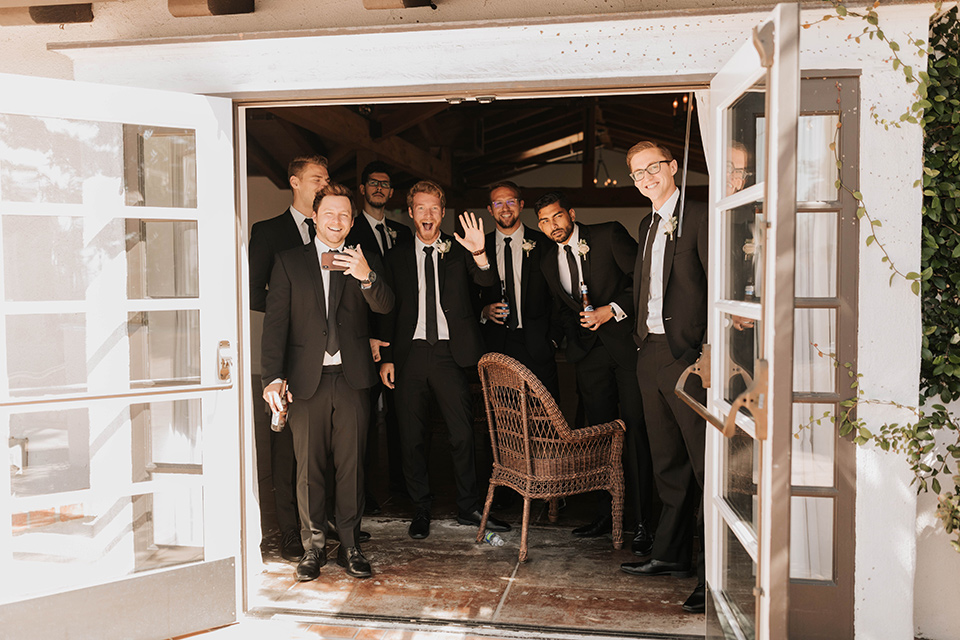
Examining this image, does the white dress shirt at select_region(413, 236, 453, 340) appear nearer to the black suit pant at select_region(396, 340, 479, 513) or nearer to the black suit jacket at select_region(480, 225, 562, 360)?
the black suit pant at select_region(396, 340, 479, 513)

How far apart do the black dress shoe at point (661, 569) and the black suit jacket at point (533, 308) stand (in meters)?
1.46

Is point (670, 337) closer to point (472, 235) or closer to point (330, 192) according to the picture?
point (472, 235)

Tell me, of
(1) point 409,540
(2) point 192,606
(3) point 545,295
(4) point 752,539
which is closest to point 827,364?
(4) point 752,539

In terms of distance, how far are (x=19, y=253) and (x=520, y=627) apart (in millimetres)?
2576

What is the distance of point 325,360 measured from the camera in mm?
3947

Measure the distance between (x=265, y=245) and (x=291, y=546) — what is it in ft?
5.55

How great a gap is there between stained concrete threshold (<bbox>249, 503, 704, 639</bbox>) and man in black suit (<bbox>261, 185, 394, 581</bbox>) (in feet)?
0.73

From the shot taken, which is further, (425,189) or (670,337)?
(425,189)

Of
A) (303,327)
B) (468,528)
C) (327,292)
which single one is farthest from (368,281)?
(468,528)

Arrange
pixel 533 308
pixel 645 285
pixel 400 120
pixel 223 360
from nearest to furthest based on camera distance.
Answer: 1. pixel 223 360
2. pixel 645 285
3. pixel 533 308
4. pixel 400 120

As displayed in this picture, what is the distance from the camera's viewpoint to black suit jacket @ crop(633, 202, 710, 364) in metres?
3.47

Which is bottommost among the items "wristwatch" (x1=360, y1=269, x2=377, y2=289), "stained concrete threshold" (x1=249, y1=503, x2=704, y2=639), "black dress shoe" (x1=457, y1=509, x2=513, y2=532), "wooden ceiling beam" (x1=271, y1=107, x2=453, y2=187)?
"stained concrete threshold" (x1=249, y1=503, x2=704, y2=639)

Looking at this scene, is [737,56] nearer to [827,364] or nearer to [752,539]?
[827,364]

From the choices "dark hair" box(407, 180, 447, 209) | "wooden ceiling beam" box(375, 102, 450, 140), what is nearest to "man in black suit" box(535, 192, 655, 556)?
"dark hair" box(407, 180, 447, 209)
